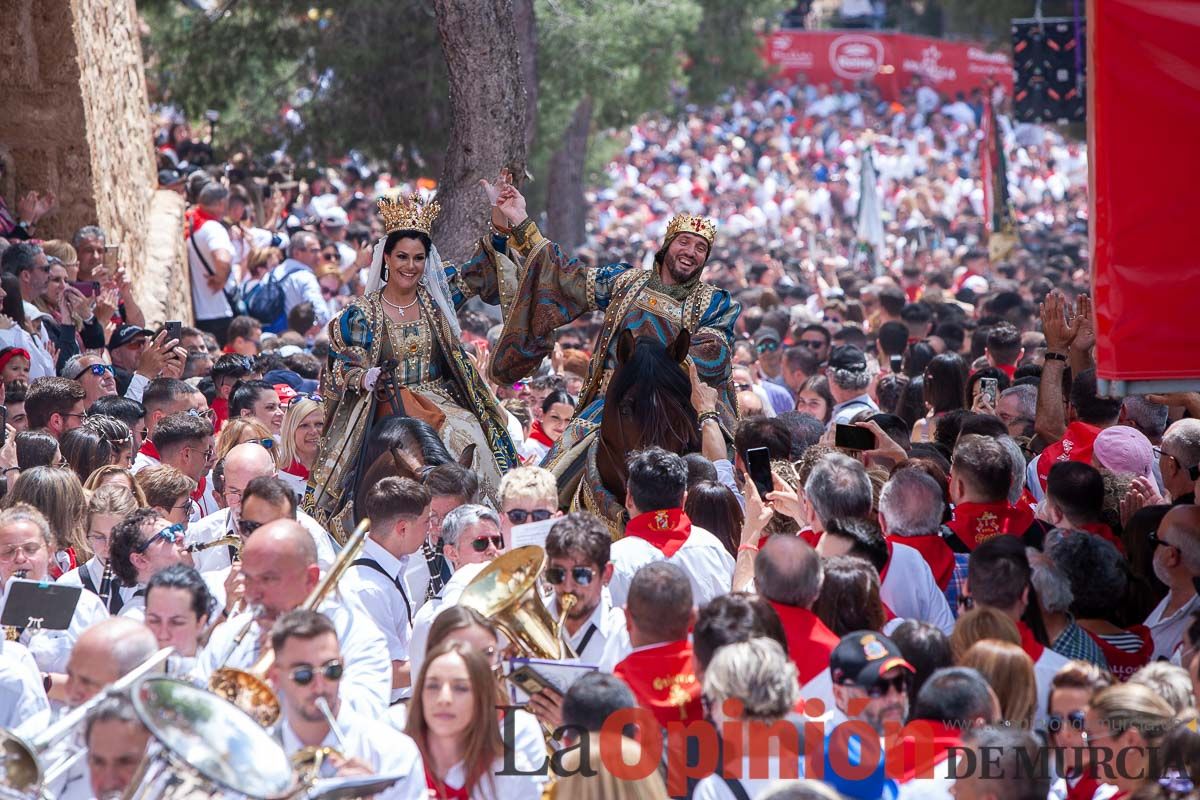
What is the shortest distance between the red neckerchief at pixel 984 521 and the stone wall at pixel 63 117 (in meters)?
7.74

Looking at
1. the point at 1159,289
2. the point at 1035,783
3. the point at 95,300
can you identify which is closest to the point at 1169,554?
the point at 1159,289

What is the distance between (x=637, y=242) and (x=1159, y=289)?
22687mm

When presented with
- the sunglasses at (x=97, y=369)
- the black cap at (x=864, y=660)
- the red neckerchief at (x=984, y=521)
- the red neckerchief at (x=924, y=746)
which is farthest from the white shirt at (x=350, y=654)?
the sunglasses at (x=97, y=369)

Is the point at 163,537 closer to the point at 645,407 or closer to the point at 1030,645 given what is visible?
the point at 645,407

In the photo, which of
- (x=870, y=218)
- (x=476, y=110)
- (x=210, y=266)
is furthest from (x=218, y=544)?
(x=870, y=218)

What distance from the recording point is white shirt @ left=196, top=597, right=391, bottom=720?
5.21 m

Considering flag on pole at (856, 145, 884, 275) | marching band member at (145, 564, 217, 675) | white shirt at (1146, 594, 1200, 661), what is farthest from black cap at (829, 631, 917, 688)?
flag on pole at (856, 145, 884, 275)

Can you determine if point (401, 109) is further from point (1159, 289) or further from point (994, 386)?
point (1159, 289)

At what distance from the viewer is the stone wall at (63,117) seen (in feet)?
39.0

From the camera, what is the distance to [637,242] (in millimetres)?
28547

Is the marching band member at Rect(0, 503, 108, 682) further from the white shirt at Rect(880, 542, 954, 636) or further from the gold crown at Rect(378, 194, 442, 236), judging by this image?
the gold crown at Rect(378, 194, 442, 236)

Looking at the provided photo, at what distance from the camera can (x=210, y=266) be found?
46.3 feet

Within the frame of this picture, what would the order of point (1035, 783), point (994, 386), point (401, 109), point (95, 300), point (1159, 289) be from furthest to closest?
point (401, 109) → point (95, 300) → point (994, 386) → point (1159, 289) → point (1035, 783)

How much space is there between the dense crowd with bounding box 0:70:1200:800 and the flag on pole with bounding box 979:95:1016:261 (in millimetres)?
9925
